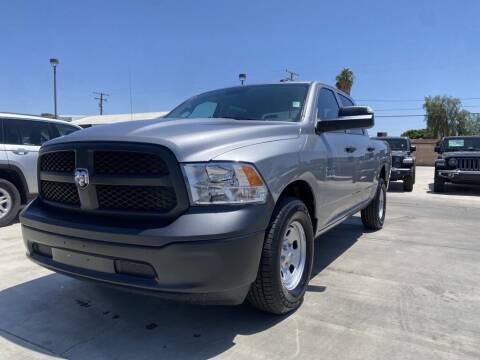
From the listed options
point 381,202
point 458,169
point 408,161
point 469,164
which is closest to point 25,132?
point 381,202

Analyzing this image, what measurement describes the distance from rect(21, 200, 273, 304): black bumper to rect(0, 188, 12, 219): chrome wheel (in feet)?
14.6

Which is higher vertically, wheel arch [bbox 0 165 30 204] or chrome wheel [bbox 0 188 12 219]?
wheel arch [bbox 0 165 30 204]

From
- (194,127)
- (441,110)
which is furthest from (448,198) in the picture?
(441,110)

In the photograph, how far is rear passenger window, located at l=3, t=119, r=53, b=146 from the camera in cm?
659

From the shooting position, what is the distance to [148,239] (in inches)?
91.3

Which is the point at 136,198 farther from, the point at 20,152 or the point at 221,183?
the point at 20,152

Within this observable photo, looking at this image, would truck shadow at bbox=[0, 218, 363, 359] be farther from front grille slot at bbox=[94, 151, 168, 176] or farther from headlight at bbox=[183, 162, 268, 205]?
front grille slot at bbox=[94, 151, 168, 176]

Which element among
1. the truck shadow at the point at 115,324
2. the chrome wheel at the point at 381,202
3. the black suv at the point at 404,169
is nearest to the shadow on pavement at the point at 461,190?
the black suv at the point at 404,169

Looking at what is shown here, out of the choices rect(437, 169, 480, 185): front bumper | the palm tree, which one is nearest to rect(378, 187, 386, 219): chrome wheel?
rect(437, 169, 480, 185): front bumper

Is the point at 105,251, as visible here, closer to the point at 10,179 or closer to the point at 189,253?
the point at 189,253

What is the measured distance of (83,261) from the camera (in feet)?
8.57

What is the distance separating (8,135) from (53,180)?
4387 millimetres

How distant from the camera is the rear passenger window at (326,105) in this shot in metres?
3.98

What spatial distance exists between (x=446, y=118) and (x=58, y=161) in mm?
63546
